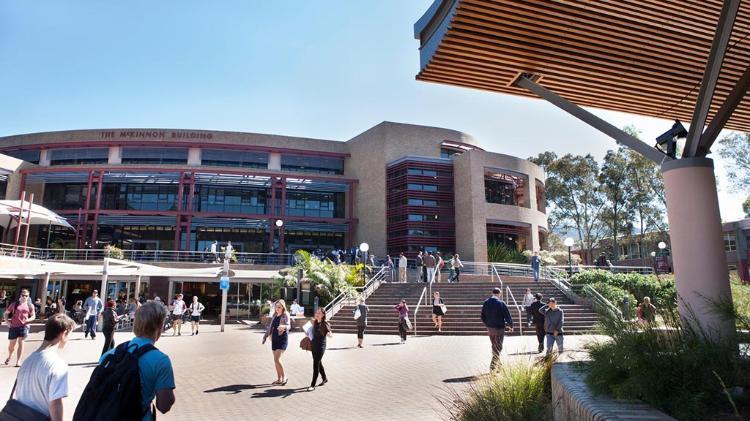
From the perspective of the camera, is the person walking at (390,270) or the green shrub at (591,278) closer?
the green shrub at (591,278)

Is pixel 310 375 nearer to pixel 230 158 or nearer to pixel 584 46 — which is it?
pixel 584 46

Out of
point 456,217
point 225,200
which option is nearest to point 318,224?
point 225,200

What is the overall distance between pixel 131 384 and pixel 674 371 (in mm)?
3697

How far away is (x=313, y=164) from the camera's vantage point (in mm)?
39656

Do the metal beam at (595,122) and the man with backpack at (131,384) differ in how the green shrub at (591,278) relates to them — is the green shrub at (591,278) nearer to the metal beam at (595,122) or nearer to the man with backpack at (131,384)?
the metal beam at (595,122)

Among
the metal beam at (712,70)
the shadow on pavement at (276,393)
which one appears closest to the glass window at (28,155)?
the shadow on pavement at (276,393)

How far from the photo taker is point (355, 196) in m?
37.8

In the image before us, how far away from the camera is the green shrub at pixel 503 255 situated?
3146cm

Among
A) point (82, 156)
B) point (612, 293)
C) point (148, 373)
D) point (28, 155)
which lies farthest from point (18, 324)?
point (28, 155)

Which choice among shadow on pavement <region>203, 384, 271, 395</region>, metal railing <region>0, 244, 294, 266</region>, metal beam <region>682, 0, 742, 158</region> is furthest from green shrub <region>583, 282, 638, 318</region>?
metal railing <region>0, 244, 294, 266</region>

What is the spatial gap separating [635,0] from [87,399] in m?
6.78

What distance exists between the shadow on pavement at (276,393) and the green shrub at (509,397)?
346 centimetres

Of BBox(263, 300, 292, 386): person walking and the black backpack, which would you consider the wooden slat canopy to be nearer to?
BBox(263, 300, 292, 386): person walking

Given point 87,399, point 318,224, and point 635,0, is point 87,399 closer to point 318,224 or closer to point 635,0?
point 635,0
